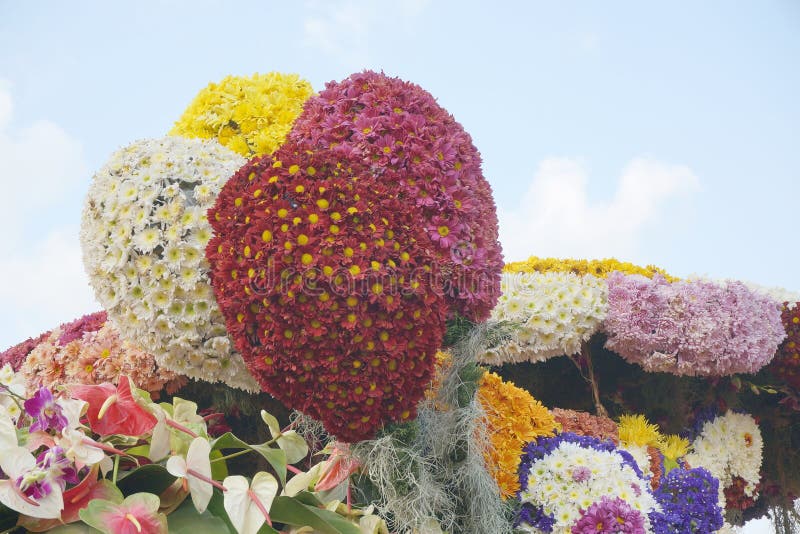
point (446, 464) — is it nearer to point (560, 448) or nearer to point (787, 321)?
point (560, 448)

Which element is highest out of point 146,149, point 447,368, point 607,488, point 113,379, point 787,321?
point 787,321

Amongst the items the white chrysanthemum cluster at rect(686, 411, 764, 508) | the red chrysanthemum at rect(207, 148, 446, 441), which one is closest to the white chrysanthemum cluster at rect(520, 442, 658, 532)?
the red chrysanthemum at rect(207, 148, 446, 441)

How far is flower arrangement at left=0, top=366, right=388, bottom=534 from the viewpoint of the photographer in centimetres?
149

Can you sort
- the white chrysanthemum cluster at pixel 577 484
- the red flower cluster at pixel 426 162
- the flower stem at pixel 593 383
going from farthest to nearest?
the flower stem at pixel 593 383 → the white chrysanthemum cluster at pixel 577 484 → the red flower cluster at pixel 426 162

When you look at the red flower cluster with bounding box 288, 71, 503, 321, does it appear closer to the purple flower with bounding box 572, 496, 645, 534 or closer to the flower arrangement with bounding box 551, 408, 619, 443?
the purple flower with bounding box 572, 496, 645, 534

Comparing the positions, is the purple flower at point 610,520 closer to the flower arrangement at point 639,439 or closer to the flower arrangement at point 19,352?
the flower arrangement at point 639,439

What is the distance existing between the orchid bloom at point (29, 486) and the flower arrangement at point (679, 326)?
345 cm

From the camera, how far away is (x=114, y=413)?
5.74ft

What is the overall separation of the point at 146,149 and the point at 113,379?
127 cm

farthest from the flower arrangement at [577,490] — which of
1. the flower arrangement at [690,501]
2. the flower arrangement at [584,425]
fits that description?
the flower arrangement at [584,425]

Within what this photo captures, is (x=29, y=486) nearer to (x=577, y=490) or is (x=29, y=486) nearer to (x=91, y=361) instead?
(x=577, y=490)

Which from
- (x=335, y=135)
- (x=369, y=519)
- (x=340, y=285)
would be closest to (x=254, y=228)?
(x=340, y=285)

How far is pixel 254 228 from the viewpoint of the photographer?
2359mm

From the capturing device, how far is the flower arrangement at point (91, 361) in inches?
146
